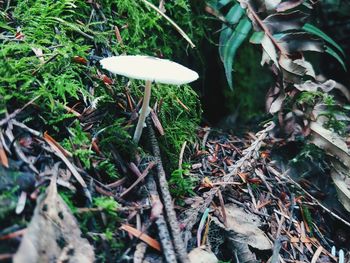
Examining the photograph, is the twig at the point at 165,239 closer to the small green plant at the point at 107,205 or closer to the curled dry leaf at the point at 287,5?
the small green plant at the point at 107,205

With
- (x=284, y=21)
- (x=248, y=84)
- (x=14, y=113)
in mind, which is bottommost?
(x=248, y=84)

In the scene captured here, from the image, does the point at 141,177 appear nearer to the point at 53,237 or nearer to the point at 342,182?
the point at 53,237

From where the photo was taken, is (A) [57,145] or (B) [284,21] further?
(B) [284,21]

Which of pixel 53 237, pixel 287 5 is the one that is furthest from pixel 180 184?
pixel 287 5

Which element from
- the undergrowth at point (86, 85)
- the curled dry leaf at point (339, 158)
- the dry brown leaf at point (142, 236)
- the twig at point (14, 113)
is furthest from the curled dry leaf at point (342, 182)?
the twig at point (14, 113)

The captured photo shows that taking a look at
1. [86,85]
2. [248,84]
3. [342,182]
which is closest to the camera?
[86,85]

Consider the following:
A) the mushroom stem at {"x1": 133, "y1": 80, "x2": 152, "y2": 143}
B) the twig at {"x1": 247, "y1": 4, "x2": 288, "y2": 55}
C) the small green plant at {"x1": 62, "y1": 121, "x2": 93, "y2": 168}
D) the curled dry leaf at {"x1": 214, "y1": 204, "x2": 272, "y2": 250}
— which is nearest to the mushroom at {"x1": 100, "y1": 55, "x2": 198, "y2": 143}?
the mushroom stem at {"x1": 133, "y1": 80, "x2": 152, "y2": 143}

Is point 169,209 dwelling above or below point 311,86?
below

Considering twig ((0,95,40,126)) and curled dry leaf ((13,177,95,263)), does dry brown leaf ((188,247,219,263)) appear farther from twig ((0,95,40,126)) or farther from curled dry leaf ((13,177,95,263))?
twig ((0,95,40,126))

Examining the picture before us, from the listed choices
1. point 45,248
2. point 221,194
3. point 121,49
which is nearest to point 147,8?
point 121,49
